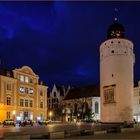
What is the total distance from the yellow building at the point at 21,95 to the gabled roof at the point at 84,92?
20527 millimetres

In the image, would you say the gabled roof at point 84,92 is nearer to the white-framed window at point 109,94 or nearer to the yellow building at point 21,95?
the yellow building at point 21,95

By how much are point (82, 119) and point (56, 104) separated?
1579 centimetres

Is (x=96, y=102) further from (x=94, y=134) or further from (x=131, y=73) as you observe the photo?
(x=94, y=134)

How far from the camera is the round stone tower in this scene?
47881mm

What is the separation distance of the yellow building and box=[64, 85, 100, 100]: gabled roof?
2053 cm

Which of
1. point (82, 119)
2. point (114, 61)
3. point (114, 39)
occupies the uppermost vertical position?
Result: point (114, 39)

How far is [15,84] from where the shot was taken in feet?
195

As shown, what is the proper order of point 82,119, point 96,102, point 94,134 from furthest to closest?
point 96,102 → point 82,119 → point 94,134

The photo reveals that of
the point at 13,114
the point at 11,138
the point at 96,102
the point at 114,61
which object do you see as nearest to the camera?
the point at 11,138

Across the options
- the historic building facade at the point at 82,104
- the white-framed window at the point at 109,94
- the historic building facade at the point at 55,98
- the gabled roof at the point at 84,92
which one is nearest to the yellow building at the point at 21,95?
the historic building facade at the point at 82,104

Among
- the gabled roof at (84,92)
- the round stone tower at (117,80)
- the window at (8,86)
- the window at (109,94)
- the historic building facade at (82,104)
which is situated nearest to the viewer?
the round stone tower at (117,80)

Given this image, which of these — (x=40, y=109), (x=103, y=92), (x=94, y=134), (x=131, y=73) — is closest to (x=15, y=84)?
(x=40, y=109)

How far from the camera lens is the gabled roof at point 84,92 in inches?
3344

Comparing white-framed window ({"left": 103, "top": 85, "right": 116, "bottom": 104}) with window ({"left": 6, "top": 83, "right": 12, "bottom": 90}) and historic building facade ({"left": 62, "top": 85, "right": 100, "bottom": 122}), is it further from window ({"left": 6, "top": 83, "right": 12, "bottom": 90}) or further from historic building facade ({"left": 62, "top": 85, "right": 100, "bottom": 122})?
historic building facade ({"left": 62, "top": 85, "right": 100, "bottom": 122})
